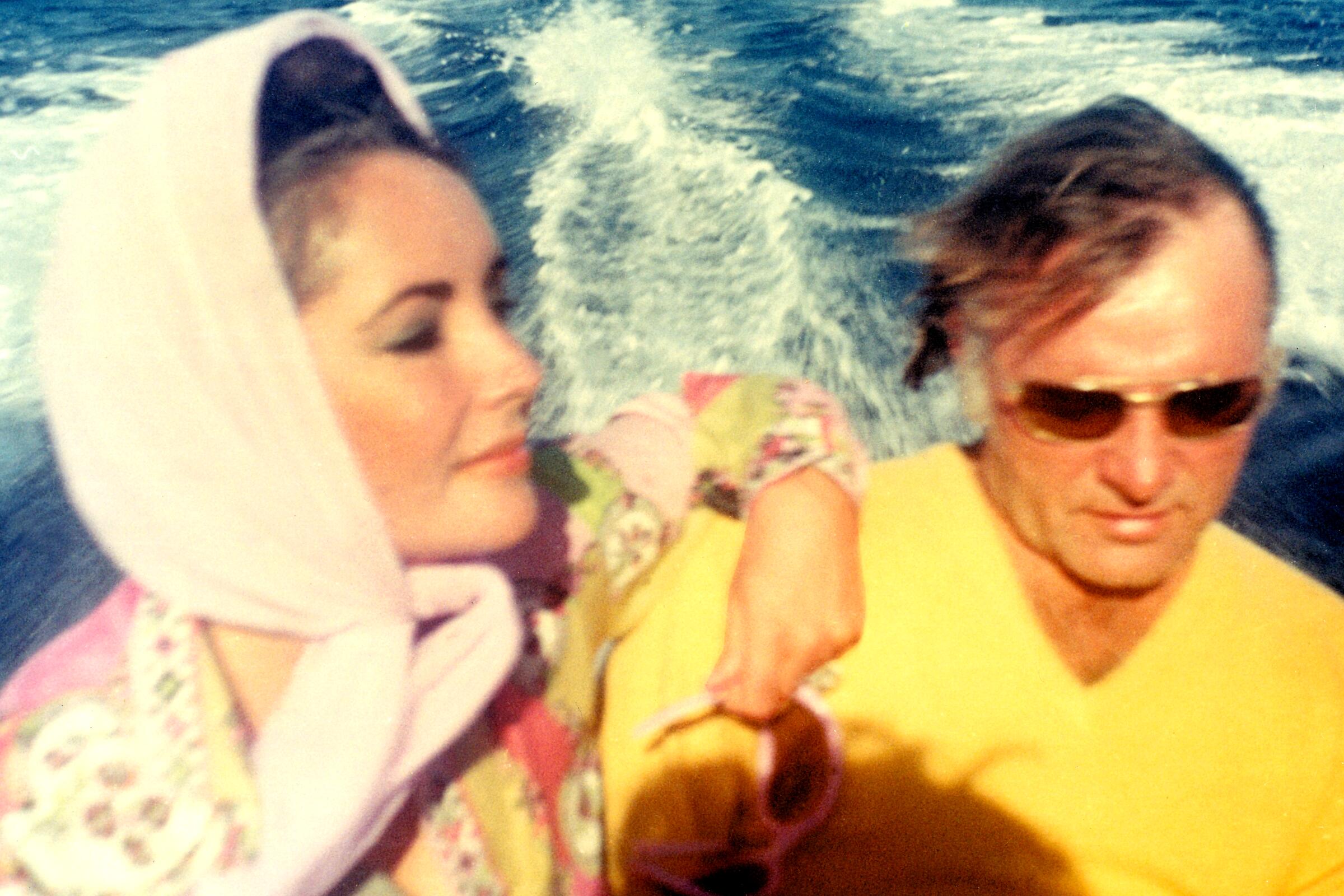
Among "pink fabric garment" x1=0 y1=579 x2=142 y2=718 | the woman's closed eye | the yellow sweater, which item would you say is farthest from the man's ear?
"pink fabric garment" x1=0 y1=579 x2=142 y2=718

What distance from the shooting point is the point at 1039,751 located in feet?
3.54

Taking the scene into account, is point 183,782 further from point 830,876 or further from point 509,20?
point 509,20

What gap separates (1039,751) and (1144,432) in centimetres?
42

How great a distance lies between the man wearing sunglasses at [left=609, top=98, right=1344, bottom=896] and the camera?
0.99 meters

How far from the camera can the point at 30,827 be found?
2.13 ft

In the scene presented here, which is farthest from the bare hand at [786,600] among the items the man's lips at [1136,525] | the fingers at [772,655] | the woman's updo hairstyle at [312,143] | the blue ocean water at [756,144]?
the blue ocean water at [756,144]

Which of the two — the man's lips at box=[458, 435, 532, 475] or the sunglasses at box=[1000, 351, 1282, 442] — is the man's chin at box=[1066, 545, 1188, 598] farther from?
the man's lips at box=[458, 435, 532, 475]

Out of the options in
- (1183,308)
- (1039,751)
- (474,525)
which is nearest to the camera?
(474,525)

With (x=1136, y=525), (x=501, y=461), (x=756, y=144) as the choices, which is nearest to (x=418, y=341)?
(x=501, y=461)

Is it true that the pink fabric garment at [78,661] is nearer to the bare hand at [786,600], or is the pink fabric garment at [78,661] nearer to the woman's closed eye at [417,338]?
the woman's closed eye at [417,338]

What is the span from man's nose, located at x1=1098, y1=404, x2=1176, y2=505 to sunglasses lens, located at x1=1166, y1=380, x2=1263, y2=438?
16 millimetres

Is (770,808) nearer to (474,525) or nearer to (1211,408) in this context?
(474,525)

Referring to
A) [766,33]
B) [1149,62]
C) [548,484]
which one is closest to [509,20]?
[766,33]

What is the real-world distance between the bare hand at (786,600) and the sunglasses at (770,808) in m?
0.04
